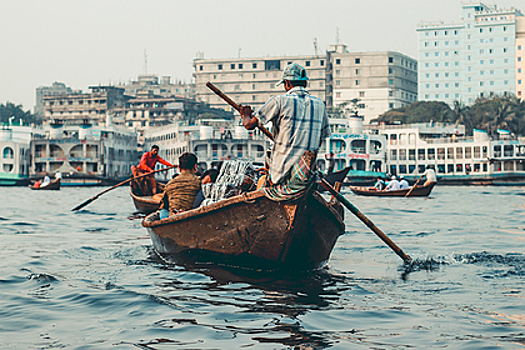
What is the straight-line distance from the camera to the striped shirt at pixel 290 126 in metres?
6.61

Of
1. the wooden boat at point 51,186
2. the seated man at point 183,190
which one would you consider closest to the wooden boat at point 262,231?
the seated man at point 183,190

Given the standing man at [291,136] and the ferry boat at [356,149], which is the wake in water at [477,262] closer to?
the standing man at [291,136]

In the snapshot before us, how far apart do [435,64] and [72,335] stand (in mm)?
109371

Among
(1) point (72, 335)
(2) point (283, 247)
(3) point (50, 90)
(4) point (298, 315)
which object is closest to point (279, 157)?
(2) point (283, 247)

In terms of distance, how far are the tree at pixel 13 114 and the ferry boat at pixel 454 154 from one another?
5676cm

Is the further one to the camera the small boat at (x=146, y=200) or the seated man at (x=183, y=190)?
the small boat at (x=146, y=200)

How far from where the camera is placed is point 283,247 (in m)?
6.82

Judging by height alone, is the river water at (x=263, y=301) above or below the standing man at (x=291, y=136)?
below

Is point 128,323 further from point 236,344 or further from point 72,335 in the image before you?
point 236,344

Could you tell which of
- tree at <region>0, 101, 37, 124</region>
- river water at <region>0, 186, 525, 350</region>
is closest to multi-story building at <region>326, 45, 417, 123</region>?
tree at <region>0, 101, 37, 124</region>

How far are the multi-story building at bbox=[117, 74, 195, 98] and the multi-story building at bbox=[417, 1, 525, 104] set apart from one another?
46379 millimetres

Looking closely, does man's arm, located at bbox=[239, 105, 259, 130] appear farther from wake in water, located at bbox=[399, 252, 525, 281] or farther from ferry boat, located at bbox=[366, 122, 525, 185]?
ferry boat, located at bbox=[366, 122, 525, 185]

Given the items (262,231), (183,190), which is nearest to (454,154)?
(183,190)

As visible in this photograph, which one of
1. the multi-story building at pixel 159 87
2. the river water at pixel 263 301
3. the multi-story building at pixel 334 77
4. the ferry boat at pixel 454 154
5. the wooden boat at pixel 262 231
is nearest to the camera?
the river water at pixel 263 301
